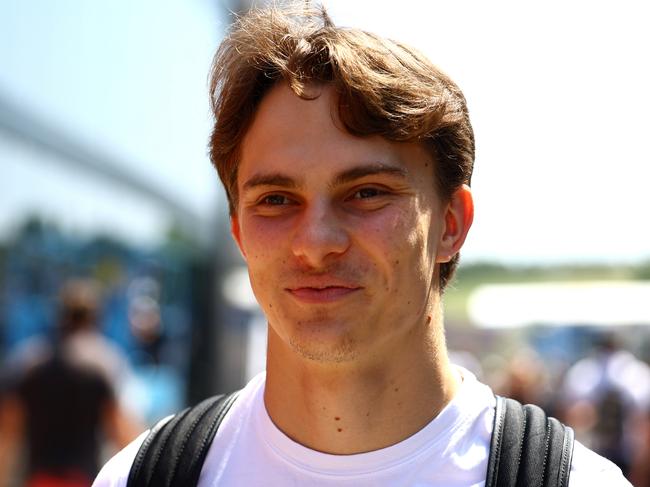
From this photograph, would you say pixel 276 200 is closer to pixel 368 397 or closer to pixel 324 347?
pixel 324 347

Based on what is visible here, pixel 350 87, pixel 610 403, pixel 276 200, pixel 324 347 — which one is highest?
pixel 350 87

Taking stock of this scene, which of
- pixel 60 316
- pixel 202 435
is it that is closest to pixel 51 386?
pixel 60 316

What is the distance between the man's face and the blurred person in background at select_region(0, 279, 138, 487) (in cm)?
425

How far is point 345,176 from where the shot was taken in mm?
1946

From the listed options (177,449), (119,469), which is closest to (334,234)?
(177,449)

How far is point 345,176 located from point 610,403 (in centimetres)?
780

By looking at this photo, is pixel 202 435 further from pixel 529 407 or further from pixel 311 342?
pixel 529 407

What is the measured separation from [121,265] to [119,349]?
2.20 ft

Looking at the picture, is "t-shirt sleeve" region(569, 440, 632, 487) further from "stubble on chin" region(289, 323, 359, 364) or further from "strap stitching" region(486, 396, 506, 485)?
"stubble on chin" region(289, 323, 359, 364)

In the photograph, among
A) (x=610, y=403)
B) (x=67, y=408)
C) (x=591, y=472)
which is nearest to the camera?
(x=591, y=472)

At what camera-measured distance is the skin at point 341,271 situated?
6.38ft

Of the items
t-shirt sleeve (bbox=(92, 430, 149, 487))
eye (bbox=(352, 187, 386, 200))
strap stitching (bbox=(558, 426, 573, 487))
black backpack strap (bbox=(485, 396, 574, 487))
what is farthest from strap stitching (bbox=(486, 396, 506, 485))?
t-shirt sleeve (bbox=(92, 430, 149, 487))

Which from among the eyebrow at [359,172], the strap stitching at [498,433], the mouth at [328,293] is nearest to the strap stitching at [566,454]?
the strap stitching at [498,433]

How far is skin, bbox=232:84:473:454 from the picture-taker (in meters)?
1.94
